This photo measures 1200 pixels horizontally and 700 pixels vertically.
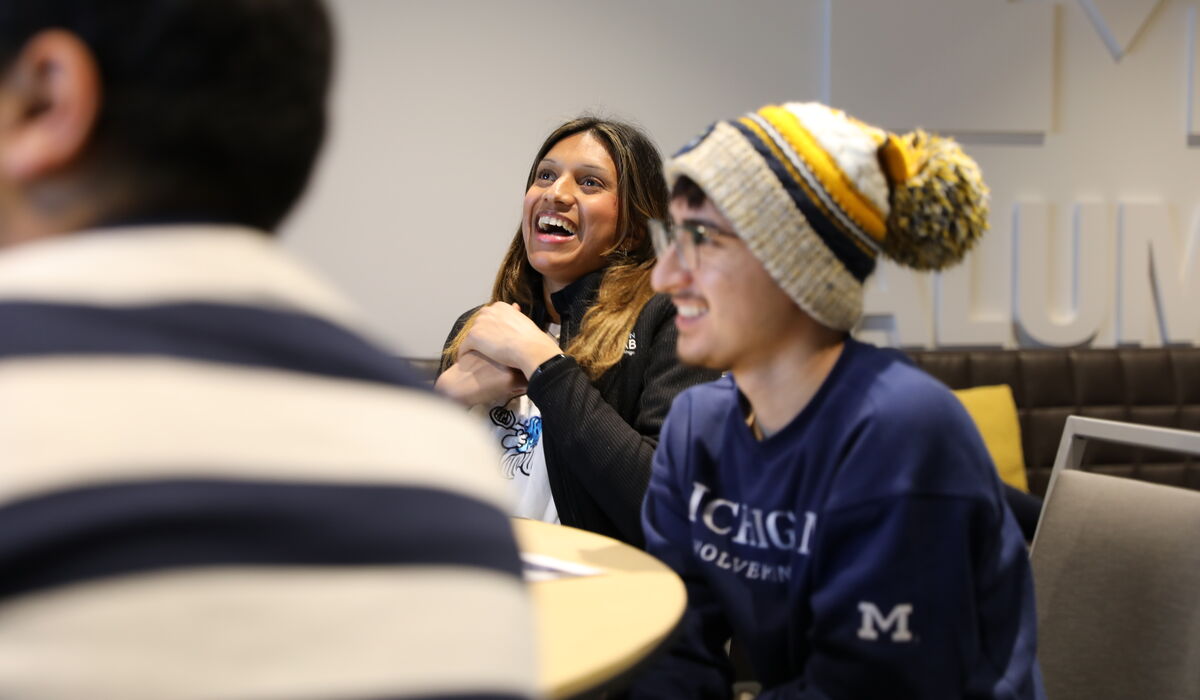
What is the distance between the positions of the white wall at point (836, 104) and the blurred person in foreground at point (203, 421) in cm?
309

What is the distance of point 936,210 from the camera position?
49.8 inches

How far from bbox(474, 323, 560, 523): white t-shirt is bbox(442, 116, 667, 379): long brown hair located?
17 centimetres

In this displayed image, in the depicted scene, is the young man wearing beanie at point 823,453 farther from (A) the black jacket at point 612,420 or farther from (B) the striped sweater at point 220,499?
(B) the striped sweater at point 220,499

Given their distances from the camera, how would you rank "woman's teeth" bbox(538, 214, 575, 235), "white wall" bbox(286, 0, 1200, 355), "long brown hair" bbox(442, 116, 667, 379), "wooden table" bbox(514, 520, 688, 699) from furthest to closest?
"white wall" bbox(286, 0, 1200, 355), "woman's teeth" bbox(538, 214, 575, 235), "long brown hair" bbox(442, 116, 667, 379), "wooden table" bbox(514, 520, 688, 699)

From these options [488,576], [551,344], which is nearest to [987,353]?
[551,344]

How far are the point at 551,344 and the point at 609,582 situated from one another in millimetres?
706

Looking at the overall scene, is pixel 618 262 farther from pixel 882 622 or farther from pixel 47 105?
pixel 47 105

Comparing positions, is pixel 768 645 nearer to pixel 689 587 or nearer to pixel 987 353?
pixel 689 587

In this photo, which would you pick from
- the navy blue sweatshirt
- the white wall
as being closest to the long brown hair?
the navy blue sweatshirt

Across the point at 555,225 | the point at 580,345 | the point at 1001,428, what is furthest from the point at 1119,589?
the point at 1001,428

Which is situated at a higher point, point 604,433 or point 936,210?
point 936,210

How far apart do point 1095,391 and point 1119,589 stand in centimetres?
262

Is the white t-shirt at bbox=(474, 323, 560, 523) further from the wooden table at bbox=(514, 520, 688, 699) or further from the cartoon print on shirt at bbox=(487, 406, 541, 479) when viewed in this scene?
the wooden table at bbox=(514, 520, 688, 699)

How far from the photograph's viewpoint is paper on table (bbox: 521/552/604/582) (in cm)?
130
